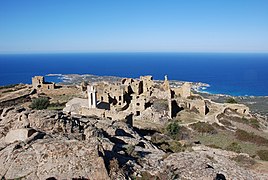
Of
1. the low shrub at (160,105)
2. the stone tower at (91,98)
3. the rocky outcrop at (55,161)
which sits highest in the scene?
the rocky outcrop at (55,161)

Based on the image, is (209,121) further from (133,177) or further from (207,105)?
(133,177)

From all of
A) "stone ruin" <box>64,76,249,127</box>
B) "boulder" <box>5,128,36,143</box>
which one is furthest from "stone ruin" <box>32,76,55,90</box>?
"boulder" <box>5,128,36,143</box>

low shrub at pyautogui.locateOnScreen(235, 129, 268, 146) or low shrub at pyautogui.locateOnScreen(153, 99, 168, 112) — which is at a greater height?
low shrub at pyautogui.locateOnScreen(153, 99, 168, 112)

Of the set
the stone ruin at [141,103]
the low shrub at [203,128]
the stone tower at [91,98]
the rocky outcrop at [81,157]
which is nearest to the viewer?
the rocky outcrop at [81,157]

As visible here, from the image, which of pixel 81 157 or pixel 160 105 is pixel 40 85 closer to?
pixel 160 105

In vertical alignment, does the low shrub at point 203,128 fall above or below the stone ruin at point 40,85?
below

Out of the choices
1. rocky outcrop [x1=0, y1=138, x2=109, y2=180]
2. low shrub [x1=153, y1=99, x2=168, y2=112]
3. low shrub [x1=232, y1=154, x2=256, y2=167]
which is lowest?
low shrub [x1=153, y1=99, x2=168, y2=112]

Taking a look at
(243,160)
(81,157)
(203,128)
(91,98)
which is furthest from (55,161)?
(203,128)

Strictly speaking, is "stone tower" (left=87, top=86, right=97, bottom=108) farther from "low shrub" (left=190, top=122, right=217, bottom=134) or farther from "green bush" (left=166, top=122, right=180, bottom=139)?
"low shrub" (left=190, top=122, right=217, bottom=134)

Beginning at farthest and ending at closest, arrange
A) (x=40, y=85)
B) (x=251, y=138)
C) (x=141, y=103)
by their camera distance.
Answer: (x=40, y=85)
(x=141, y=103)
(x=251, y=138)

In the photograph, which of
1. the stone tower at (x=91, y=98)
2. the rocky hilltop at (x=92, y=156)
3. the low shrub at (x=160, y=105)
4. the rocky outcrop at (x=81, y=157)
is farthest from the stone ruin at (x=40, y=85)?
the rocky outcrop at (x=81, y=157)

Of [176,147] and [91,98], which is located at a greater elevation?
[91,98]

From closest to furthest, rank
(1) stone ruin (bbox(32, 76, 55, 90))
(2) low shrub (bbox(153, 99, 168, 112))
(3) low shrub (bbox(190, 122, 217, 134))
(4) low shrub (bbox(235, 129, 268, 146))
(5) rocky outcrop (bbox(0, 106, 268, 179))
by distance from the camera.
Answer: (5) rocky outcrop (bbox(0, 106, 268, 179)) → (4) low shrub (bbox(235, 129, 268, 146)) → (3) low shrub (bbox(190, 122, 217, 134)) → (2) low shrub (bbox(153, 99, 168, 112)) → (1) stone ruin (bbox(32, 76, 55, 90))

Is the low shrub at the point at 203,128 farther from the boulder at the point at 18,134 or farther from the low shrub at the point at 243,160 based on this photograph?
the boulder at the point at 18,134
